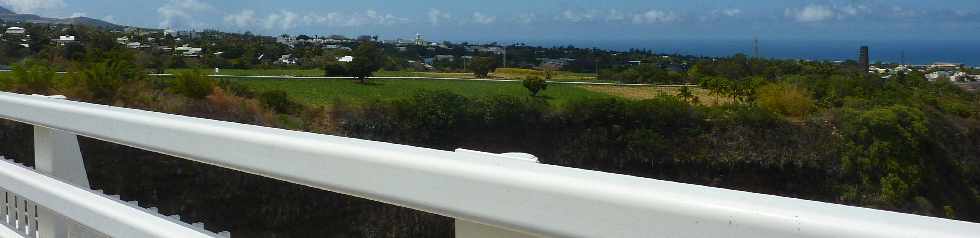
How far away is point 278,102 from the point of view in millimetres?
17438

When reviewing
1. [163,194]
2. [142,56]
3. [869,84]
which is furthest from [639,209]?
[142,56]

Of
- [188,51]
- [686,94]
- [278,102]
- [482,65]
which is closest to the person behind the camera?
[686,94]

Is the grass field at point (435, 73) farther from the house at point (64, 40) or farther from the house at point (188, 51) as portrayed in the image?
the house at point (64, 40)

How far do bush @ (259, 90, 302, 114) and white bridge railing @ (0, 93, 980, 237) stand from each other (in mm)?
16793

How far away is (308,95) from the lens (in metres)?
17.9

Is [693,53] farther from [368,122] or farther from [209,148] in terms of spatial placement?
[209,148]

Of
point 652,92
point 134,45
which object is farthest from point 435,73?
point 134,45

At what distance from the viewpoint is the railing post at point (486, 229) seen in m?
0.48

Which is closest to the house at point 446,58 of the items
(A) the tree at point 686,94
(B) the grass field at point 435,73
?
(B) the grass field at point 435,73

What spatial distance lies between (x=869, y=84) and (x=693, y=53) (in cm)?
674

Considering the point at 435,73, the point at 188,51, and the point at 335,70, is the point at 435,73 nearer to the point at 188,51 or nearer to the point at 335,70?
the point at 335,70

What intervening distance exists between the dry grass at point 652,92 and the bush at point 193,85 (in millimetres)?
7864

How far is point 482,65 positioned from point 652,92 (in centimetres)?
361

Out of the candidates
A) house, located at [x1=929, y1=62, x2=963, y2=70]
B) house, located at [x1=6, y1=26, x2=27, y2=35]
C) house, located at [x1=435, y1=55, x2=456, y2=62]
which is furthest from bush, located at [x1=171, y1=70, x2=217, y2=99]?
house, located at [x1=929, y1=62, x2=963, y2=70]
